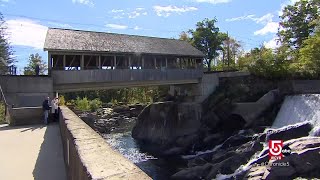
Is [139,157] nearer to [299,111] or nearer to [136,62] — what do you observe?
[136,62]

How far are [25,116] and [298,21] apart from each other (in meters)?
43.0

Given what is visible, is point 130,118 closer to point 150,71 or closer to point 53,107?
point 150,71

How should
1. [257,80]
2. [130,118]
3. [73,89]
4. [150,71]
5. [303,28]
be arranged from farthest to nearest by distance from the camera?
[130,118]
[303,28]
[257,80]
[150,71]
[73,89]

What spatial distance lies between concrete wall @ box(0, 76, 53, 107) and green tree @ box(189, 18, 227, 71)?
36.8 metres

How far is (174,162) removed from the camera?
29.9m

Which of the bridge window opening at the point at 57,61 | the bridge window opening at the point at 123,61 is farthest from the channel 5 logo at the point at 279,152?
the bridge window opening at the point at 123,61

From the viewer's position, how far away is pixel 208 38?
59438 mm

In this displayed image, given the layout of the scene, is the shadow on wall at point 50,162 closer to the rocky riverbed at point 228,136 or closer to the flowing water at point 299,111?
the rocky riverbed at point 228,136

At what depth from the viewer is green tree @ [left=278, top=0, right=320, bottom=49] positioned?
48.6 m

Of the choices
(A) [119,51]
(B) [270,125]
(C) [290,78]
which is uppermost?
(A) [119,51]

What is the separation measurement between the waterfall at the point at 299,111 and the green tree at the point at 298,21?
21.1 metres

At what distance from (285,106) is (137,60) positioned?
1526 centimetres

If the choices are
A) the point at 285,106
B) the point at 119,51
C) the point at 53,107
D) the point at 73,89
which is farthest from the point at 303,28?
the point at 53,107

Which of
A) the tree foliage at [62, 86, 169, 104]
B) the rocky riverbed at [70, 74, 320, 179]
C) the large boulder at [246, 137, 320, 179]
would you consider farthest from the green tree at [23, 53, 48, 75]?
the large boulder at [246, 137, 320, 179]
